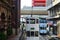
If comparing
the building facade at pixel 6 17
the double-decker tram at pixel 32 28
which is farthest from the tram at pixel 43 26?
the building facade at pixel 6 17

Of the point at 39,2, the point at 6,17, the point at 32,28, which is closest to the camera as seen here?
the point at 6,17

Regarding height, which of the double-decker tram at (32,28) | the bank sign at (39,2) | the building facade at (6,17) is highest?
the bank sign at (39,2)

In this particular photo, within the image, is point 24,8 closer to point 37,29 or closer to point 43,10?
point 43,10

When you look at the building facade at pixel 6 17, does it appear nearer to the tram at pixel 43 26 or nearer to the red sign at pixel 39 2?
the tram at pixel 43 26

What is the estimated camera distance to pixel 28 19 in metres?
27.3

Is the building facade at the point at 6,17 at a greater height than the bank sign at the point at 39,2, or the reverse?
the bank sign at the point at 39,2

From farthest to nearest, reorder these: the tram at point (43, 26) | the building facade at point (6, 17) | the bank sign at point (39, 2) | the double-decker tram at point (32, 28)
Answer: the bank sign at point (39, 2) < the tram at point (43, 26) < the double-decker tram at point (32, 28) < the building facade at point (6, 17)

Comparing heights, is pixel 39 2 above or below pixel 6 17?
above

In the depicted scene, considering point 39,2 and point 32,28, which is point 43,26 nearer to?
point 32,28

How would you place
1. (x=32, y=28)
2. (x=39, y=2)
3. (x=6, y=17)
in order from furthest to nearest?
(x=39, y=2)
(x=32, y=28)
(x=6, y=17)

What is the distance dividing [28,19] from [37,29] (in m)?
1.89

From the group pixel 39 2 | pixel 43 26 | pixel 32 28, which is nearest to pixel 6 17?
pixel 32 28

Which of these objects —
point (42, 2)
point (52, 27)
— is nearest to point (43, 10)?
point (42, 2)

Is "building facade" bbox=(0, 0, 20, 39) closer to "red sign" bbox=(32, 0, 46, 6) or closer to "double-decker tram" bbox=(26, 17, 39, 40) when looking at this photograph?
"double-decker tram" bbox=(26, 17, 39, 40)
